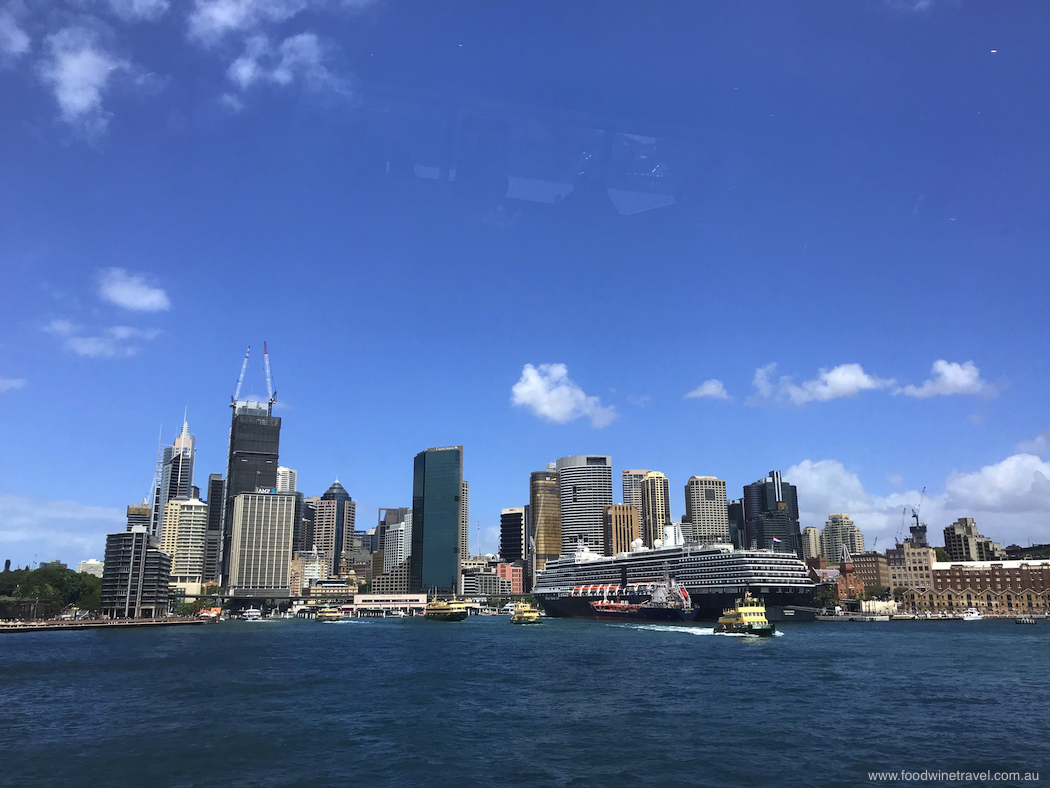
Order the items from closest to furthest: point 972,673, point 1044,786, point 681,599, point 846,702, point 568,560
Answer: point 1044,786, point 846,702, point 972,673, point 681,599, point 568,560

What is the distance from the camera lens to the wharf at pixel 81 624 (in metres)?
114

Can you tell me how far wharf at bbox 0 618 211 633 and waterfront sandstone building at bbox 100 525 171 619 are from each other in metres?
6.17

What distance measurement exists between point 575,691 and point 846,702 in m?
13.1

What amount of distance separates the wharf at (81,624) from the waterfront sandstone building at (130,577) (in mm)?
6168

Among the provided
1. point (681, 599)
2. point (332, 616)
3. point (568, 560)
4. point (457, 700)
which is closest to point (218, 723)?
point (457, 700)

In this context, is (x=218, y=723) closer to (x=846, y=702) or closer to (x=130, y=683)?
(x=130, y=683)

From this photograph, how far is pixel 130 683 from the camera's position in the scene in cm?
4488

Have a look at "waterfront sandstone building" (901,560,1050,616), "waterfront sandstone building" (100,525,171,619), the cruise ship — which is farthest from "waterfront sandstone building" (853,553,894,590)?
"waterfront sandstone building" (100,525,171,619)

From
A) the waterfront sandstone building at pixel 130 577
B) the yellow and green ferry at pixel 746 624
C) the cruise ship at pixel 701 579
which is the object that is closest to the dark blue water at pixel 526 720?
the yellow and green ferry at pixel 746 624

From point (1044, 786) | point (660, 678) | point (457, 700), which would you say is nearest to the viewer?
point (1044, 786)

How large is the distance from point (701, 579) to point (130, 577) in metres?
109

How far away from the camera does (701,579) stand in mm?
126625

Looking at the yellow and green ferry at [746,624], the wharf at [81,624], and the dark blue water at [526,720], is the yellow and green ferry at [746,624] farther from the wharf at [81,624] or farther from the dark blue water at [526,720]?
the wharf at [81,624]

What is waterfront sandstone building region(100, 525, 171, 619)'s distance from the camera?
145375mm
